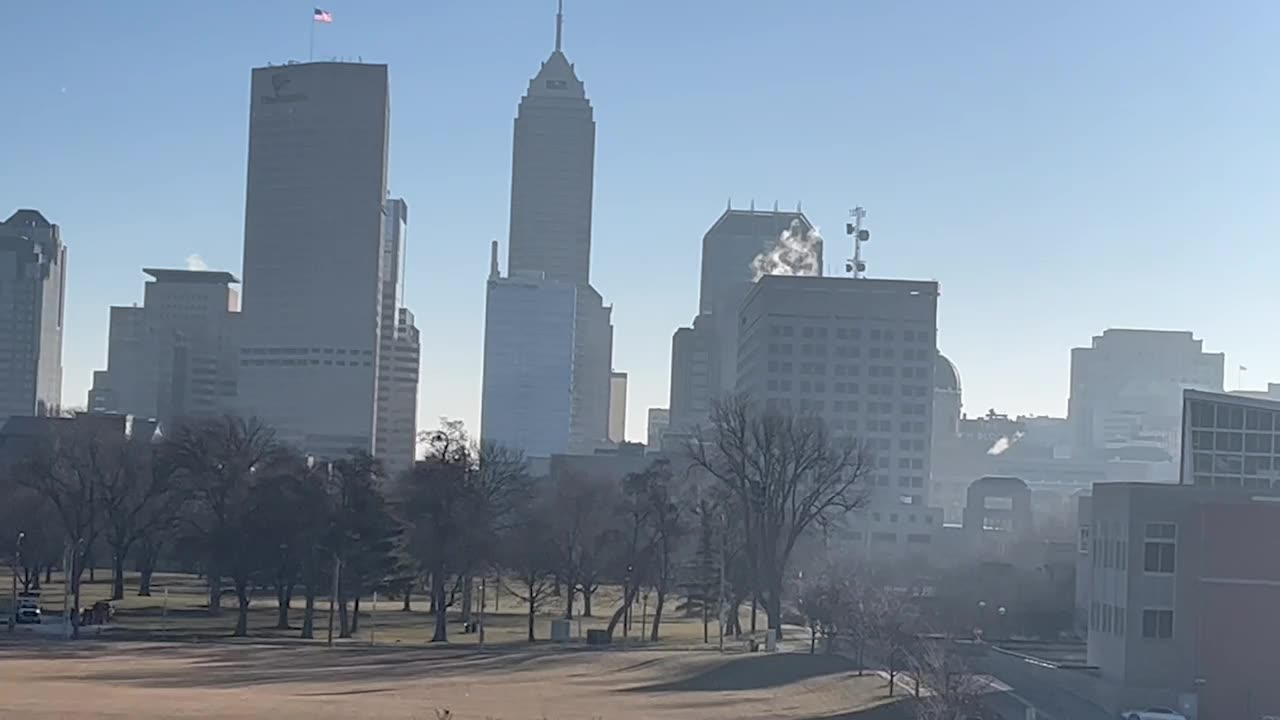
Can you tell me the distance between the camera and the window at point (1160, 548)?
58.7 meters

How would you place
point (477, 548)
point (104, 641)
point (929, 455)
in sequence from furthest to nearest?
point (929, 455) → point (477, 548) → point (104, 641)

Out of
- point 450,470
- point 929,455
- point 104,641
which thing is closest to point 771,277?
point 929,455

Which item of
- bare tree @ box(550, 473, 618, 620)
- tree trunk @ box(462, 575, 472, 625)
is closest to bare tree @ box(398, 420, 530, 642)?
tree trunk @ box(462, 575, 472, 625)

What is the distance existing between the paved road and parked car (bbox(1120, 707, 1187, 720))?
4.47ft

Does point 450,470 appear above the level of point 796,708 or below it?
above

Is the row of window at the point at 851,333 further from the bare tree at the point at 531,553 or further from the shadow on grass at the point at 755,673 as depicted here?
the shadow on grass at the point at 755,673

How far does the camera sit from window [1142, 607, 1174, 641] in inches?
2296

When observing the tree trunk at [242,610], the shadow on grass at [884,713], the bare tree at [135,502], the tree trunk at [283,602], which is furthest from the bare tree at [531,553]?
the shadow on grass at [884,713]

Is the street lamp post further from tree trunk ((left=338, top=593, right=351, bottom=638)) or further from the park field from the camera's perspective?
tree trunk ((left=338, top=593, right=351, bottom=638))

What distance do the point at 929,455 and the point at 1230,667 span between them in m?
126

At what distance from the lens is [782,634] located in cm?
8388

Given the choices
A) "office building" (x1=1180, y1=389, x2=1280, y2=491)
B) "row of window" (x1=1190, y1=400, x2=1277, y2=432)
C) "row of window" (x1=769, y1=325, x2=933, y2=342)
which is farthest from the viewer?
"row of window" (x1=769, y1=325, x2=933, y2=342)

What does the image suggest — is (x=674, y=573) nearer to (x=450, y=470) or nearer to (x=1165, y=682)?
(x=450, y=470)

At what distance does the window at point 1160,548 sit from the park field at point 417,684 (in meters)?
9.93
